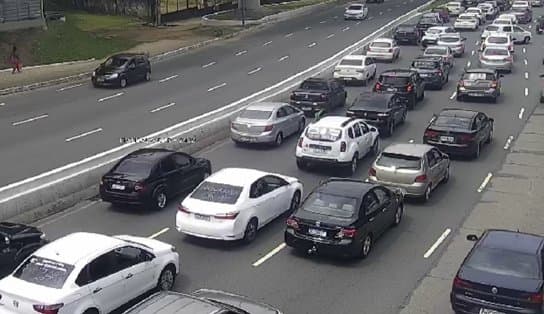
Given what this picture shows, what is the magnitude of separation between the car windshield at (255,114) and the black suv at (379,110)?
3101mm

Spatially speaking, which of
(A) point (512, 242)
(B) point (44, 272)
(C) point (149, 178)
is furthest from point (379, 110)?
(B) point (44, 272)

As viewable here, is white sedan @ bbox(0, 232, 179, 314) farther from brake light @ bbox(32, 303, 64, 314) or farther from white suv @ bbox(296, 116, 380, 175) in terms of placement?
white suv @ bbox(296, 116, 380, 175)

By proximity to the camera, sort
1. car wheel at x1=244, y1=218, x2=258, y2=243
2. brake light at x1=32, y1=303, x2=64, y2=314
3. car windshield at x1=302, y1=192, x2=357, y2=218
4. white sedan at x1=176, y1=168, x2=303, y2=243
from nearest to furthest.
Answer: brake light at x1=32, y1=303, x2=64, y2=314, car windshield at x1=302, y1=192, x2=357, y2=218, white sedan at x1=176, y1=168, x2=303, y2=243, car wheel at x1=244, y1=218, x2=258, y2=243

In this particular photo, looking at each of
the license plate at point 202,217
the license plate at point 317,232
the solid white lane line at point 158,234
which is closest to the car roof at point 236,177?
the license plate at point 202,217

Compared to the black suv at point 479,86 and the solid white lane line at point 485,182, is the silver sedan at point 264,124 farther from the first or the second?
the black suv at point 479,86

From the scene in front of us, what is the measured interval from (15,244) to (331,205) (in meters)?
6.33

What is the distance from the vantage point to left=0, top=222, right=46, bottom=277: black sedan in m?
15.5

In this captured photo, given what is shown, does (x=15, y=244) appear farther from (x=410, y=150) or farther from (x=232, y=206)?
(x=410, y=150)

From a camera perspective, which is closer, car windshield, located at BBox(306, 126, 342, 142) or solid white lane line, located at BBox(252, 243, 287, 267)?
solid white lane line, located at BBox(252, 243, 287, 267)

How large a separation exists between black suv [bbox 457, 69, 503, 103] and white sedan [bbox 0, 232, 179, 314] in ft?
75.4

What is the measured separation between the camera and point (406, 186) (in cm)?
2103

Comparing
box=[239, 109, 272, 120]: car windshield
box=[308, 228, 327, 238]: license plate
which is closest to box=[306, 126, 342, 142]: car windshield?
box=[239, 109, 272, 120]: car windshield

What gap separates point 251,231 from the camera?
714 inches

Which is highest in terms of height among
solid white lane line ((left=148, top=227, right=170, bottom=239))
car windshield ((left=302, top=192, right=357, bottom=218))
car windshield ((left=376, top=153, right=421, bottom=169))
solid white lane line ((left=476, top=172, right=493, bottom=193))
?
car windshield ((left=302, top=192, right=357, bottom=218))
